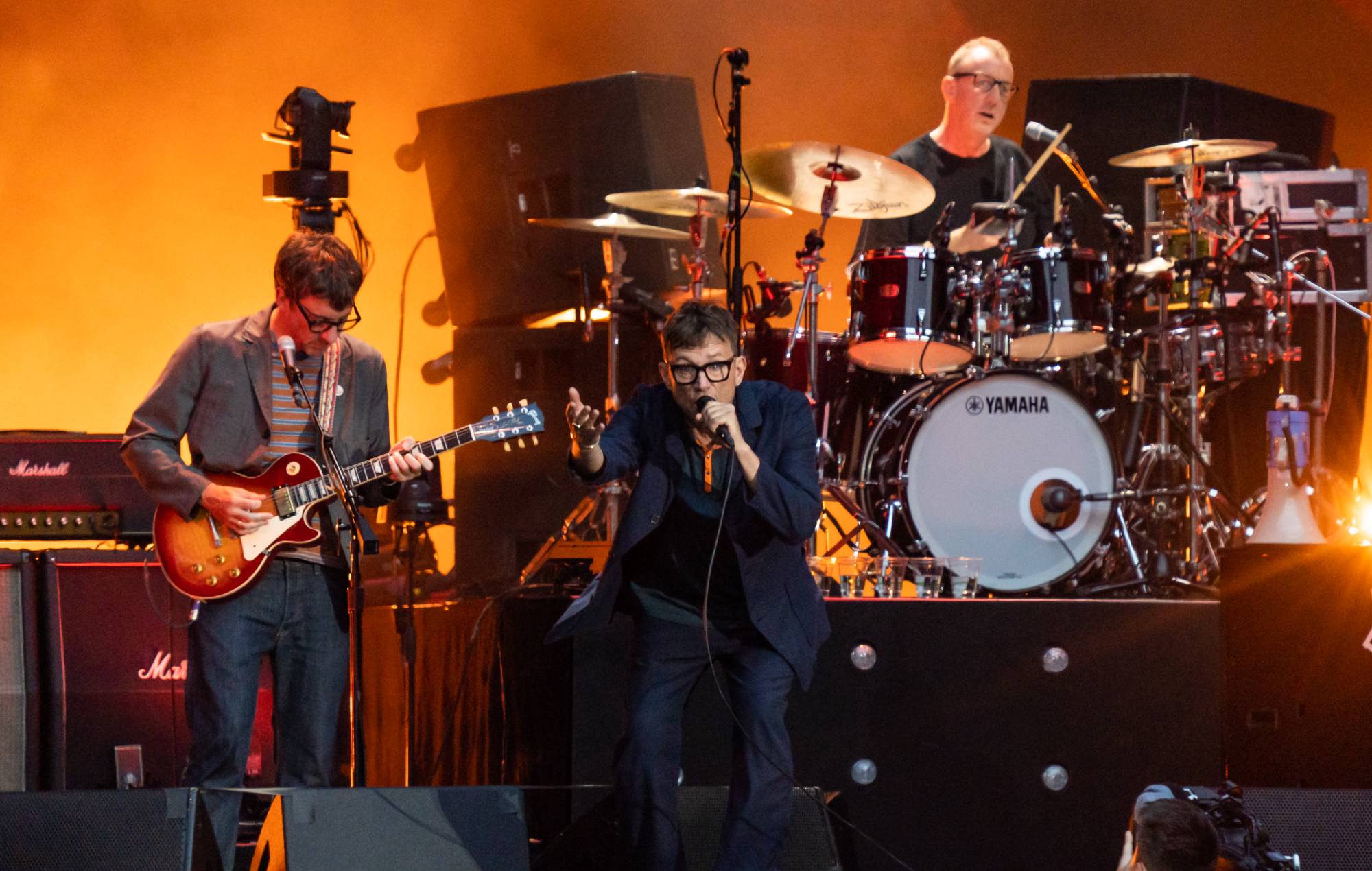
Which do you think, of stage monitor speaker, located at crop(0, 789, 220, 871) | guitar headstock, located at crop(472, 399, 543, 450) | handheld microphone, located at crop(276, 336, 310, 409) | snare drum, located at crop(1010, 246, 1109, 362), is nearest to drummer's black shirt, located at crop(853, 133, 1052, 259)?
snare drum, located at crop(1010, 246, 1109, 362)

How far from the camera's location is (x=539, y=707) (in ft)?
16.4

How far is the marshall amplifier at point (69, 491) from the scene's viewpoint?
210 inches

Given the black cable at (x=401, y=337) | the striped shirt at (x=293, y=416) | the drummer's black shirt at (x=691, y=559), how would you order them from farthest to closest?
1. the black cable at (x=401, y=337)
2. the striped shirt at (x=293, y=416)
3. the drummer's black shirt at (x=691, y=559)

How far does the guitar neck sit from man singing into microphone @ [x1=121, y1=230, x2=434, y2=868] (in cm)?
6

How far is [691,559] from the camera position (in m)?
3.78

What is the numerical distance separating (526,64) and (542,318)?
72.3 inches

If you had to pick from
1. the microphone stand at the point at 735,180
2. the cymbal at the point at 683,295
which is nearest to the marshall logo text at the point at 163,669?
the microphone stand at the point at 735,180

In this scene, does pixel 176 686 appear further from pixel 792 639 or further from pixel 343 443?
pixel 792 639

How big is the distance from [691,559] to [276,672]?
51.8 inches

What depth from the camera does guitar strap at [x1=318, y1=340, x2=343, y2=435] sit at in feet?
13.9

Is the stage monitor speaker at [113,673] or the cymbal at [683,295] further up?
the cymbal at [683,295]

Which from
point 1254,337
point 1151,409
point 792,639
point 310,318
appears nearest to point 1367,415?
point 1151,409

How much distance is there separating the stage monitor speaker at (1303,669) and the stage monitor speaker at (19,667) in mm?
4083

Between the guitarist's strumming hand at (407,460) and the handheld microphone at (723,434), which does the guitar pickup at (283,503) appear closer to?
the guitarist's strumming hand at (407,460)
